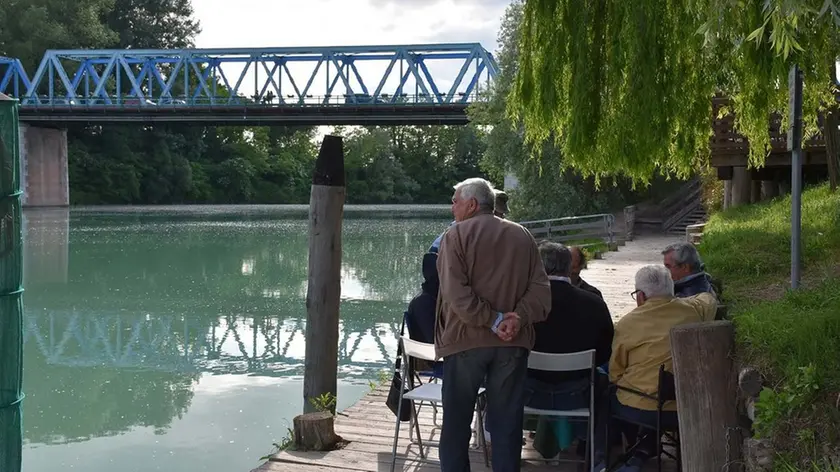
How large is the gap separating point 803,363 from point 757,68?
3.11 metres

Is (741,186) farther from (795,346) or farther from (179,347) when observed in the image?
(795,346)

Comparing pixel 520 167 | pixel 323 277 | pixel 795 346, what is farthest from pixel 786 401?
pixel 520 167

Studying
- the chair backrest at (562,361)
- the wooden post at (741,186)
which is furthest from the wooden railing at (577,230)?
the chair backrest at (562,361)

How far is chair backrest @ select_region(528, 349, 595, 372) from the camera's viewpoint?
13.6 feet

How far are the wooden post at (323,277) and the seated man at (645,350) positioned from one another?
97.0 inches

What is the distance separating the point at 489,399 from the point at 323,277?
269 centimetres

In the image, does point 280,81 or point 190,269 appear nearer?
point 190,269

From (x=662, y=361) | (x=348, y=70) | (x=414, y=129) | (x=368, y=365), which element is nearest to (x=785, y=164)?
(x=368, y=365)

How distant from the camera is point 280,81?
4638 centimetres

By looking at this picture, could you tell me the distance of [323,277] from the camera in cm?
644

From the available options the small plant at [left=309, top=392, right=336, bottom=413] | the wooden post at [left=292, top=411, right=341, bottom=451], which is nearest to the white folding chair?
the wooden post at [left=292, top=411, right=341, bottom=451]

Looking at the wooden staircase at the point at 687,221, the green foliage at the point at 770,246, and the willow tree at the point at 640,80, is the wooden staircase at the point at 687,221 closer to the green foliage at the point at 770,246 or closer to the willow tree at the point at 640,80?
the green foliage at the point at 770,246

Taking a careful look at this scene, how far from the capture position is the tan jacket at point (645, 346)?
4312mm

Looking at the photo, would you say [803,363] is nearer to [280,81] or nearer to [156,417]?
[156,417]
